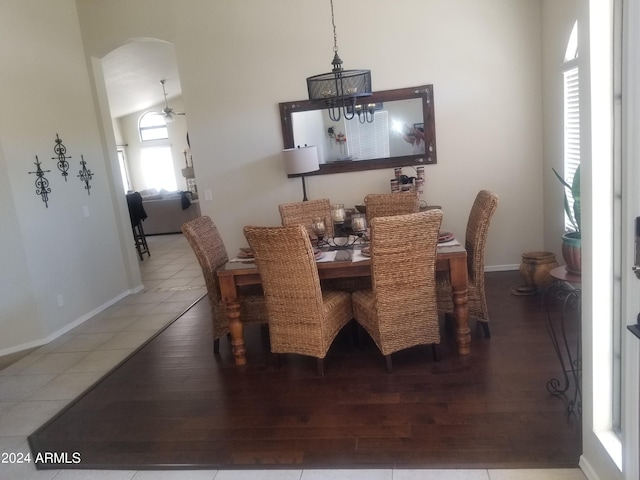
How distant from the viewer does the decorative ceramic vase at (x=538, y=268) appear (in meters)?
4.10

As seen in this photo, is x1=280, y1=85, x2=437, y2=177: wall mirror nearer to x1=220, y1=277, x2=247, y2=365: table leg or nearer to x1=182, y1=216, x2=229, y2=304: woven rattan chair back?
x1=182, y1=216, x2=229, y2=304: woven rattan chair back

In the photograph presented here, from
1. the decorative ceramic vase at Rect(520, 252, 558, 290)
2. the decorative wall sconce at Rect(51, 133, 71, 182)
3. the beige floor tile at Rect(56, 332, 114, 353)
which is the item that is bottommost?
the beige floor tile at Rect(56, 332, 114, 353)

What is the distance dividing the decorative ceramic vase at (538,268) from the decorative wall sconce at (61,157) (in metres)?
4.42

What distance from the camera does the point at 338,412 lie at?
2633mm

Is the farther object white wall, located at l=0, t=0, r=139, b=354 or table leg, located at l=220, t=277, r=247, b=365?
white wall, located at l=0, t=0, r=139, b=354

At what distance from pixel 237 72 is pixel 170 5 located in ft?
3.14

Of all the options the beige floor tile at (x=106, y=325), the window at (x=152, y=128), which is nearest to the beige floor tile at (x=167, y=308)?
the beige floor tile at (x=106, y=325)

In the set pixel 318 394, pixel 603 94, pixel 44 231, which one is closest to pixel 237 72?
pixel 44 231

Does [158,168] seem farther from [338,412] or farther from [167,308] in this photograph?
[338,412]

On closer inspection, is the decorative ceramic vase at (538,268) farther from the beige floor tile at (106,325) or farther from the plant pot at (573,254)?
the beige floor tile at (106,325)

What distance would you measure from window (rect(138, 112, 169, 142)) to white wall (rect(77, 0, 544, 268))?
767 cm

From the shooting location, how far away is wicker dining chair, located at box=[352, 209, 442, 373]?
108 inches

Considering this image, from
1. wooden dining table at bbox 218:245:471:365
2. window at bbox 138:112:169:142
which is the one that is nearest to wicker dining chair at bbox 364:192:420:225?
wooden dining table at bbox 218:245:471:365

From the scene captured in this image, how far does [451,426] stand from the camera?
239 centimetres
